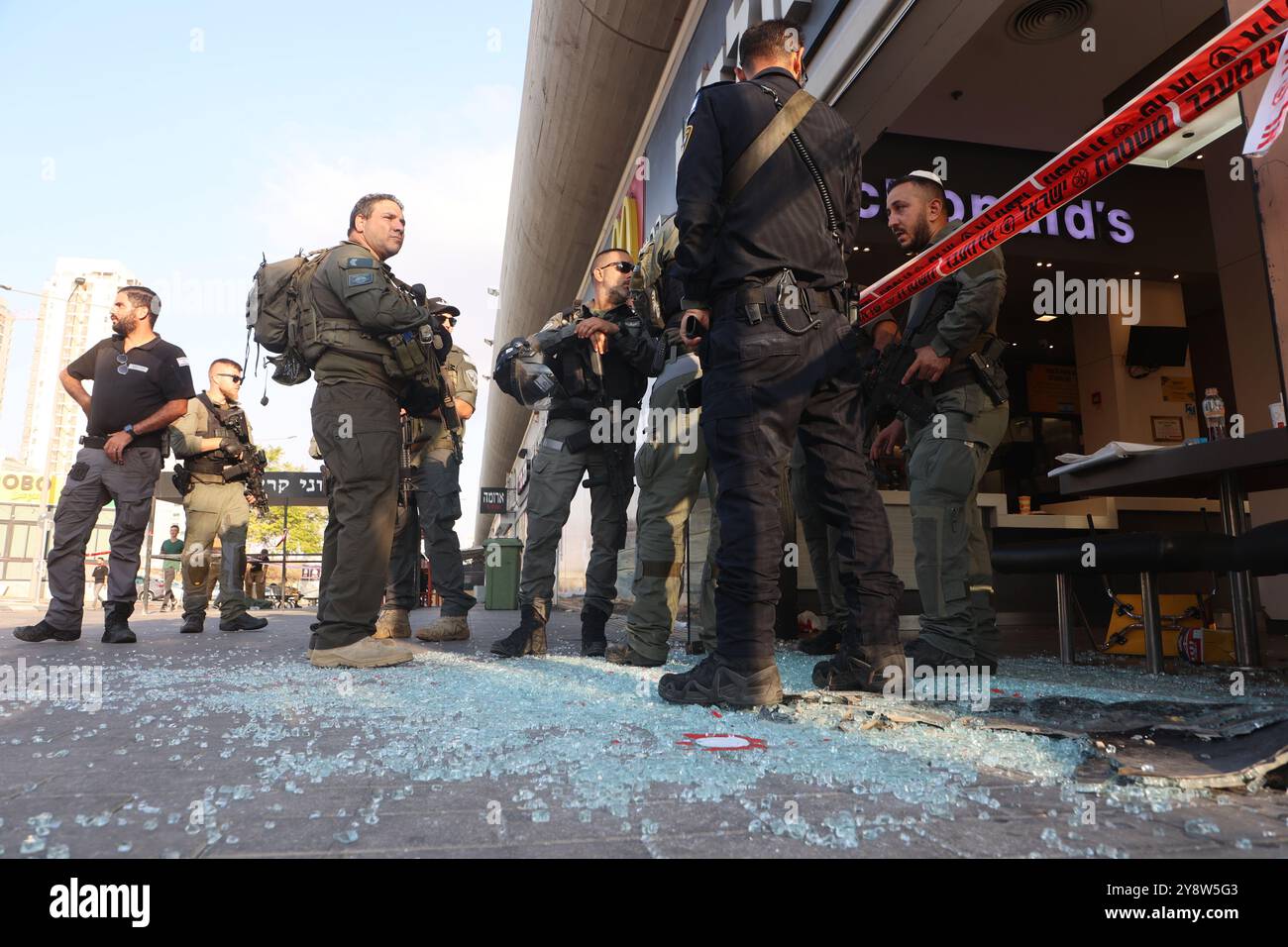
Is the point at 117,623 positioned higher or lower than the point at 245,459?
lower

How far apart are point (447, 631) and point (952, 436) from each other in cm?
286

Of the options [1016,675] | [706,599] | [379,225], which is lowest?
[1016,675]

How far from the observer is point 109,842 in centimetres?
85

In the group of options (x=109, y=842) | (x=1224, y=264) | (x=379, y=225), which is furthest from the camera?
(x=1224, y=264)

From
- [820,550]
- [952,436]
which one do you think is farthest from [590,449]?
[952,436]

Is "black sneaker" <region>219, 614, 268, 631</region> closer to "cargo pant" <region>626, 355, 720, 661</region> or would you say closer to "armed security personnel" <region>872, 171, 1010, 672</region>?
"cargo pant" <region>626, 355, 720, 661</region>

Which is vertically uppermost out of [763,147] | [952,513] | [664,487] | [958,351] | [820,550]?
[763,147]

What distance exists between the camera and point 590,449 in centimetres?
354

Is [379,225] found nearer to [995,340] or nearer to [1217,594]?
[995,340]

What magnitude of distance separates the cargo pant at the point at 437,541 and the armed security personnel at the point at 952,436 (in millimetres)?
2658

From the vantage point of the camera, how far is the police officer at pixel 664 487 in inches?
113

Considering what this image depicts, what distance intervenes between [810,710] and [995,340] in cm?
181

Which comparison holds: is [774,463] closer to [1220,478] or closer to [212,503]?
[1220,478]
